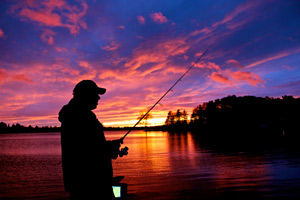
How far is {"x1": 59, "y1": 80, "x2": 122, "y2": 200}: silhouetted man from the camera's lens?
2.60m

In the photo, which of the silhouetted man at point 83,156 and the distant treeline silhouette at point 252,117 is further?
the distant treeline silhouette at point 252,117

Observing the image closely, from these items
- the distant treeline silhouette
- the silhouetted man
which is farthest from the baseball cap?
the distant treeline silhouette

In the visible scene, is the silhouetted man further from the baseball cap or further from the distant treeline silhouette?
the distant treeline silhouette

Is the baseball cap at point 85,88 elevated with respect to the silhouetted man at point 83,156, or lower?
elevated

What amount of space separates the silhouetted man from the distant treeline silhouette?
51969mm

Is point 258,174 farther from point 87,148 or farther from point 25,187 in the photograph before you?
point 25,187

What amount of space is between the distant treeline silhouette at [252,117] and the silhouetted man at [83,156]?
171 feet

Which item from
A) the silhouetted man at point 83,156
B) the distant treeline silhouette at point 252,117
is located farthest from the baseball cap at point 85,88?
the distant treeline silhouette at point 252,117

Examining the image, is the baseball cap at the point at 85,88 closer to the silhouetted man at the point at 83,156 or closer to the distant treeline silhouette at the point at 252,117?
the silhouetted man at the point at 83,156

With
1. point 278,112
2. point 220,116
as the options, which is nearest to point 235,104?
point 220,116

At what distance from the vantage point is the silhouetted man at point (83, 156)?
2596 mm

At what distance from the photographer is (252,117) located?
76.7 meters

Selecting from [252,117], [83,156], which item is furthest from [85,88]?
[252,117]

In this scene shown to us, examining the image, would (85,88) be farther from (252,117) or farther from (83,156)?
(252,117)
